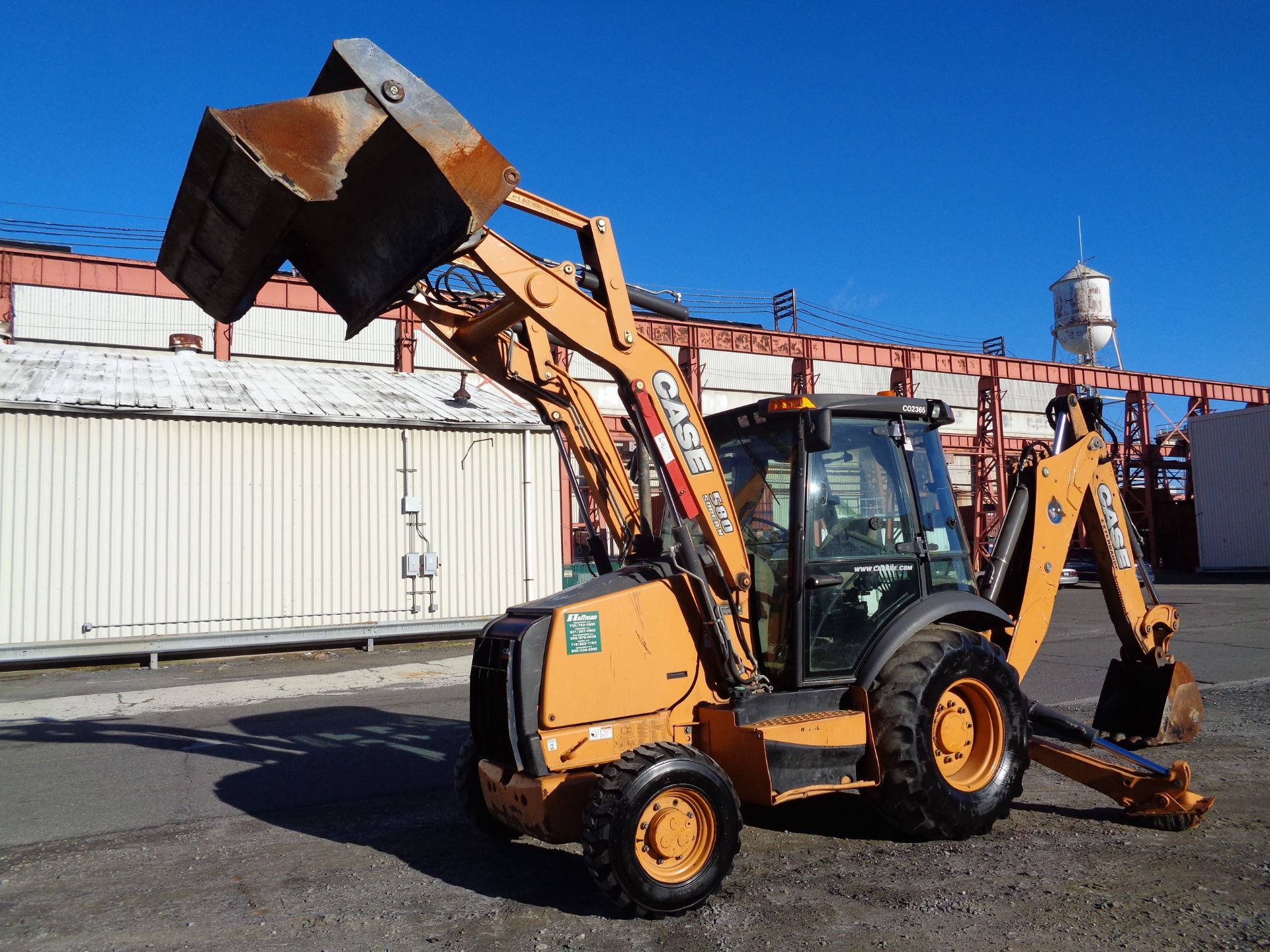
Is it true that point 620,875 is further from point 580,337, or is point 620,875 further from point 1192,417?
point 1192,417

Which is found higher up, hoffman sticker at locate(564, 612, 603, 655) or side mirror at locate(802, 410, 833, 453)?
side mirror at locate(802, 410, 833, 453)

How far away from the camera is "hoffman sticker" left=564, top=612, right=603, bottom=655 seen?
4.64m

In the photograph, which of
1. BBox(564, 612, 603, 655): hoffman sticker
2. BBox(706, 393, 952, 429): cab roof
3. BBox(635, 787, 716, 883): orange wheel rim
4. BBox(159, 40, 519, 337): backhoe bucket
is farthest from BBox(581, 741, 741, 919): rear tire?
BBox(159, 40, 519, 337): backhoe bucket

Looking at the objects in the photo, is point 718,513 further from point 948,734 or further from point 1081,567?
point 1081,567

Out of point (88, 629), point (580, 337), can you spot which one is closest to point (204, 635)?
point (88, 629)

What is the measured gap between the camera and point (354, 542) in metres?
16.1

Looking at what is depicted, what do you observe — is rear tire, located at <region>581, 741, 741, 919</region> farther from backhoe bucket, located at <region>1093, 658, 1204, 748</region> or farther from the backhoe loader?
backhoe bucket, located at <region>1093, 658, 1204, 748</region>

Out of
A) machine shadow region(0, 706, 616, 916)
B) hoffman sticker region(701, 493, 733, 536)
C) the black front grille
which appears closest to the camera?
the black front grille

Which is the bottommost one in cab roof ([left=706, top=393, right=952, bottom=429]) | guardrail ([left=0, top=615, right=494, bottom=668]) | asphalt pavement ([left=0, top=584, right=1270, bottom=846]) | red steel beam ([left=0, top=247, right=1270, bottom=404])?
asphalt pavement ([left=0, top=584, right=1270, bottom=846])

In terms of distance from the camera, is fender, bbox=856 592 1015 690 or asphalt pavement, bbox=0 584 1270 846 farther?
asphalt pavement, bbox=0 584 1270 846

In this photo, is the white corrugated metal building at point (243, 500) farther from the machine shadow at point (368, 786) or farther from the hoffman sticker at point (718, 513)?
the hoffman sticker at point (718, 513)

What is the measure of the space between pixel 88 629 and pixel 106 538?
135 centimetres

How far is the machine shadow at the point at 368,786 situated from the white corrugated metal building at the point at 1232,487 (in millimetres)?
35485

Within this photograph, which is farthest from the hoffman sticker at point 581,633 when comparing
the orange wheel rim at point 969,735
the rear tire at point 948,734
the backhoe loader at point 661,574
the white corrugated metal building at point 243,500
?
the white corrugated metal building at point 243,500
